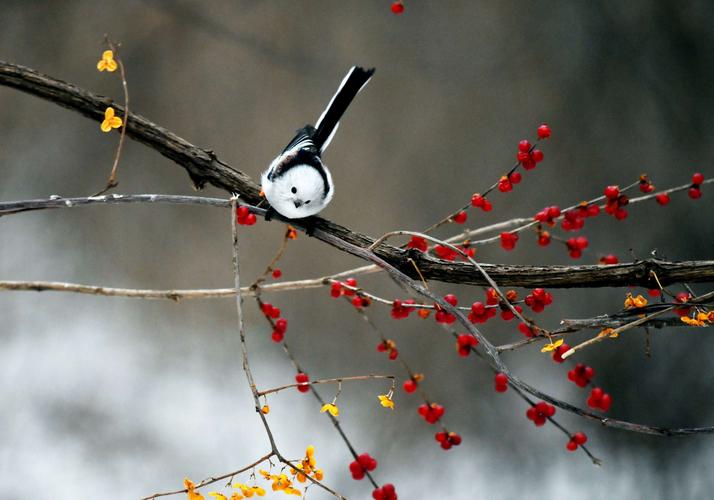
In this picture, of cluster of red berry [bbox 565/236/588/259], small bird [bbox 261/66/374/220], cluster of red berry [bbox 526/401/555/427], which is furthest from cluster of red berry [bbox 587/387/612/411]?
small bird [bbox 261/66/374/220]

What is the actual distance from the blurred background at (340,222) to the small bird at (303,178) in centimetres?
Result: 52

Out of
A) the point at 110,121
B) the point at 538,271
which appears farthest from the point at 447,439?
the point at 110,121

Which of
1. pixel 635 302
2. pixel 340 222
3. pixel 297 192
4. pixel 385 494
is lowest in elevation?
pixel 385 494

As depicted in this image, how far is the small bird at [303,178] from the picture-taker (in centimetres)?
63

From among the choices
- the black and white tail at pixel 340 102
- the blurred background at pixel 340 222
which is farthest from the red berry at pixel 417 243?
the blurred background at pixel 340 222

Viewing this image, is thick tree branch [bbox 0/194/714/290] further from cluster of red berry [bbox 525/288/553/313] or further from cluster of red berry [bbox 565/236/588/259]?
cluster of red berry [bbox 565/236/588/259]

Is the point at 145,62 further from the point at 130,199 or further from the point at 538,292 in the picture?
the point at 538,292

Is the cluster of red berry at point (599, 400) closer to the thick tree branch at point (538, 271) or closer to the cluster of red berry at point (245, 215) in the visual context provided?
the thick tree branch at point (538, 271)

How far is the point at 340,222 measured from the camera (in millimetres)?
1203

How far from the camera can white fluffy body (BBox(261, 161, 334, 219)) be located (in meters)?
0.63

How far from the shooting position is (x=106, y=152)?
46.6 inches

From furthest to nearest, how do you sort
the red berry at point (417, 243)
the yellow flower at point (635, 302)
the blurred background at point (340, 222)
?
the blurred background at point (340, 222) → the red berry at point (417, 243) → the yellow flower at point (635, 302)

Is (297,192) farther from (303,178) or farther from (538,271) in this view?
(538,271)

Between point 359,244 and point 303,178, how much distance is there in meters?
0.08
